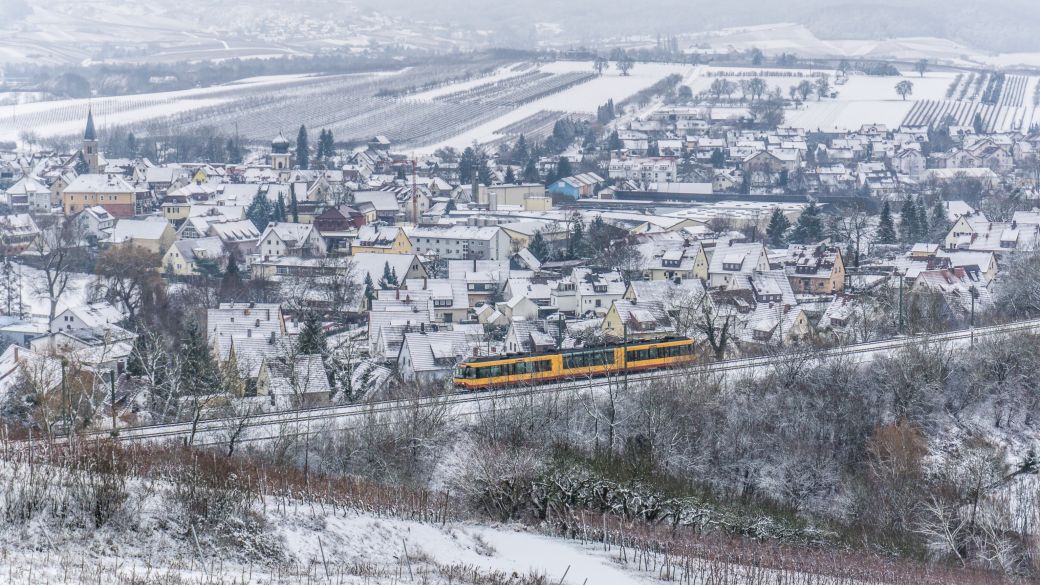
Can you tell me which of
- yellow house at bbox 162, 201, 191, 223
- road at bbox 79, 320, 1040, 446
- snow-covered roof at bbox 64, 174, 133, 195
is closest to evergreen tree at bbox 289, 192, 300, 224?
yellow house at bbox 162, 201, 191, 223

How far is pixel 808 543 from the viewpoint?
891 centimetres

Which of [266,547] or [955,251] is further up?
[266,547]

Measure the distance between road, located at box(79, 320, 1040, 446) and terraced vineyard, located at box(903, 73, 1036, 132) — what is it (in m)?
35.7

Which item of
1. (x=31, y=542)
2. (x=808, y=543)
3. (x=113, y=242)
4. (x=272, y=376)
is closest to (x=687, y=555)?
(x=808, y=543)

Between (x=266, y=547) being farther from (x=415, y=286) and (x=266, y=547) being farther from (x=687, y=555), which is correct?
(x=415, y=286)

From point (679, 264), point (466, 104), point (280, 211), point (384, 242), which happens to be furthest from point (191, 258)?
point (466, 104)

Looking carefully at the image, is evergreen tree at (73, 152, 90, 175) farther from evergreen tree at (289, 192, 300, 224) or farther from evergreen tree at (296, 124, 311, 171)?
evergreen tree at (289, 192, 300, 224)

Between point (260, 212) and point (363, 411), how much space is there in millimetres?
18795

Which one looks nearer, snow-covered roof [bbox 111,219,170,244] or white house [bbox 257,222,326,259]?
white house [bbox 257,222,326,259]

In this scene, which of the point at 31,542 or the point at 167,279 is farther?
the point at 167,279

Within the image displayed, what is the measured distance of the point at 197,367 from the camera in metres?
13.3

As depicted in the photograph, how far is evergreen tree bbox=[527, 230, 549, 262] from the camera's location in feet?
78.5

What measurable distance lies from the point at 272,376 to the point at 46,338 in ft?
13.7

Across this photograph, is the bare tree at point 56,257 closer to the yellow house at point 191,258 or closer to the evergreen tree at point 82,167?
the yellow house at point 191,258
